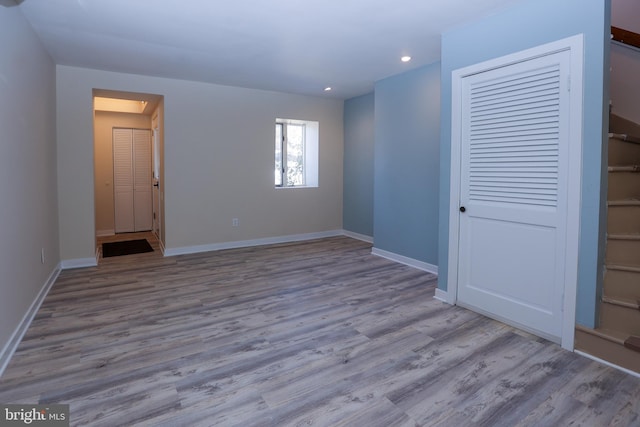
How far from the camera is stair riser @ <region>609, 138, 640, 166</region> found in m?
2.63

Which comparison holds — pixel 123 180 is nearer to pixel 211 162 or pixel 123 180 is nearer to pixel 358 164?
pixel 211 162

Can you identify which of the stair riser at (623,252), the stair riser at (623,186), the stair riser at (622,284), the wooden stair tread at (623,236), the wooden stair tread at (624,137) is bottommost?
the stair riser at (622,284)

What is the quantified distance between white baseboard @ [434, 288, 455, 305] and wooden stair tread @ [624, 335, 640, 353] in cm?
125

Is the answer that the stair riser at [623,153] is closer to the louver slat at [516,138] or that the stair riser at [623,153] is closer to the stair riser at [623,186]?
the stair riser at [623,186]

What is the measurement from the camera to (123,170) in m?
6.77

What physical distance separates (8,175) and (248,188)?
134 inches

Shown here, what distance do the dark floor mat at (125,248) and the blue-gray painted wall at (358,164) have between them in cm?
335

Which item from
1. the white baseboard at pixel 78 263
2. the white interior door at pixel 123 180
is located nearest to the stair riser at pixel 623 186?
the white baseboard at pixel 78 263

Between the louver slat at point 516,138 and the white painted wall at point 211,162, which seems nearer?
the louver slat at point 516,138

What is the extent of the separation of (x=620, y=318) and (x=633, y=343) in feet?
0.58

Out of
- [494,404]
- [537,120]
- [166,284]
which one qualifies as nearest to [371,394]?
[494,404]

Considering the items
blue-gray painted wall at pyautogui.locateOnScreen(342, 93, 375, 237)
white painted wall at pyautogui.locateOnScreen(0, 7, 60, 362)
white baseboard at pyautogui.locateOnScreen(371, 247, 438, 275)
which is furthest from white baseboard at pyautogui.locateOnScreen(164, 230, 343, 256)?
white painted wall at pyautogui.locateOnScreen(0, 7, 60, 362)

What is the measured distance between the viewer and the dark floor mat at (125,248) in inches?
206

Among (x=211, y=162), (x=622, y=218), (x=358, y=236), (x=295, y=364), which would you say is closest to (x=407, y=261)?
(x=358, y=236)
